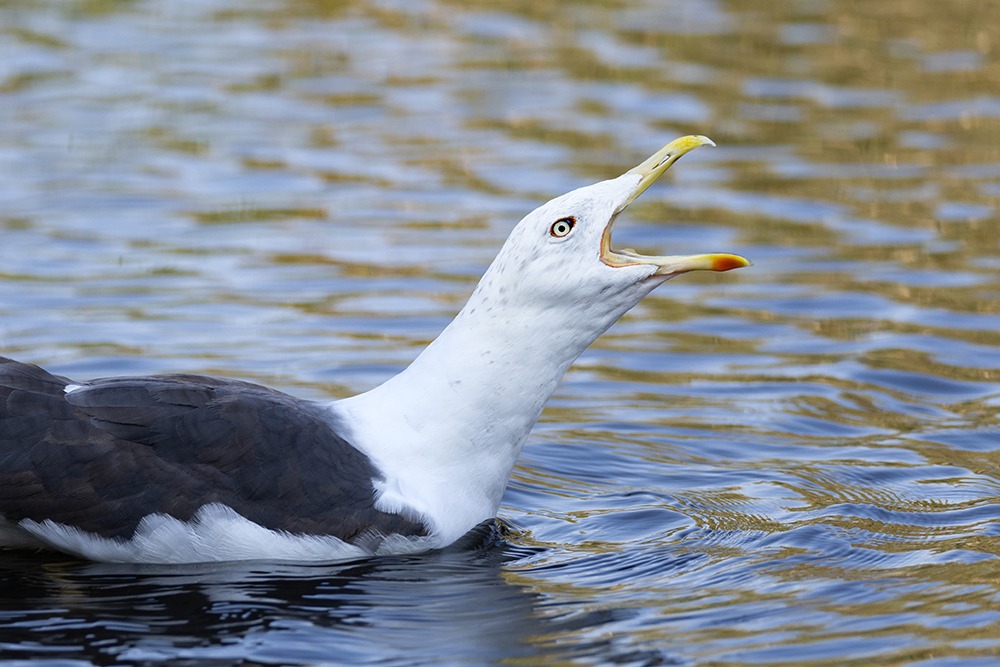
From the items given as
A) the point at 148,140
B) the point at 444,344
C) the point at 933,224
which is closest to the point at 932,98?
the point at 933,224

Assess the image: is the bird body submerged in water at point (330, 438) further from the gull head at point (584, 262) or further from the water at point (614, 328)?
the water at point (614, 328)

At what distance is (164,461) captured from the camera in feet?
25.0

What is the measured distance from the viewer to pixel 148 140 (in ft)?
53.4

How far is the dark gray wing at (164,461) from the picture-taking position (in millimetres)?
7551

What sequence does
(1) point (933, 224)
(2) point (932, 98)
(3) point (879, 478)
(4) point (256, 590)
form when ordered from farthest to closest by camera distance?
(2) point (932, 98), (1) point (933, 224), (3) point (879, 478), (4) point (256, 590)

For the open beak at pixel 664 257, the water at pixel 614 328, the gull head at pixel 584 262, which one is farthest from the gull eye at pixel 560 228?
the water at pixel 614 328

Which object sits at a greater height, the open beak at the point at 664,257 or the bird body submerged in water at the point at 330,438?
the open beak at the point at 664,257

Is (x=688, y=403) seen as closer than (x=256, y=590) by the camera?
No

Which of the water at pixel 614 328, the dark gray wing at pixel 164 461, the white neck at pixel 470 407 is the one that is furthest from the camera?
the white neck at pixel 470 407

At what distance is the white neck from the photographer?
7.93 meters

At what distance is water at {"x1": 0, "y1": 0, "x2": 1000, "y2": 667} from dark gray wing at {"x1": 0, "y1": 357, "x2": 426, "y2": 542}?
0.93 ft

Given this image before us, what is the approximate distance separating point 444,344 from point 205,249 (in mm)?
5840

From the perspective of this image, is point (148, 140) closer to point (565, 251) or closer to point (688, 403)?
point (688, 403)

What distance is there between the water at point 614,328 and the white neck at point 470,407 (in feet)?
1.05
